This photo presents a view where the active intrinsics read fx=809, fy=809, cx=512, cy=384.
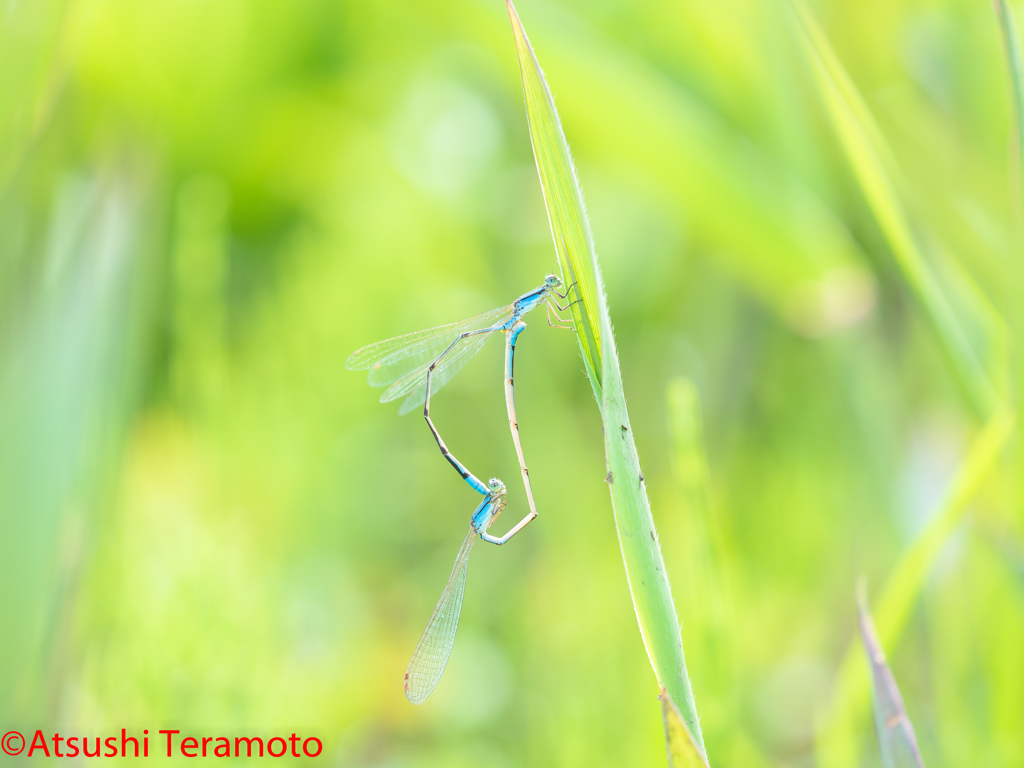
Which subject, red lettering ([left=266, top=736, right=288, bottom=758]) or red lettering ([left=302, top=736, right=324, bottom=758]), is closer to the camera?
red lettering ([left=266, top=736, right=288, bottom=758])

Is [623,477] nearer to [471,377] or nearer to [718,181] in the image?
[718,181]

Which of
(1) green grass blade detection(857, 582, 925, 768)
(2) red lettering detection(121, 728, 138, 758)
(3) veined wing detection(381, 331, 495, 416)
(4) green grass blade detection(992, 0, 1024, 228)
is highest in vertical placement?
(4) green grass blade detection(992, 0, 1024, 228)

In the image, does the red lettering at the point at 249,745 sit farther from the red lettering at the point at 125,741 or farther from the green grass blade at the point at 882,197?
the green grass blade at the point at 882,197

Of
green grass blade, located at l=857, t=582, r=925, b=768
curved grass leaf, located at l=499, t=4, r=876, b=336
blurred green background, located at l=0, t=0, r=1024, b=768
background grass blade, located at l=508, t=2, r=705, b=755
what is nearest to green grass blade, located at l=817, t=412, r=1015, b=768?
blurred green background, located at l=0, t=0, r=1024, b=768

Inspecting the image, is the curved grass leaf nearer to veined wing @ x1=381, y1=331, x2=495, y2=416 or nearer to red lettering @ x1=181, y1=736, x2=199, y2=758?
veined wing @ x1=381, y1=331, x2=495, y2=416

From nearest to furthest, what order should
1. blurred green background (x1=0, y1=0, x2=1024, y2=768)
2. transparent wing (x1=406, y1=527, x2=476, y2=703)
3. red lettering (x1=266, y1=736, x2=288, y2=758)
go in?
blurred green background (x1=0, y1=0, x2=1024, y2=768)
transparent wing (x1=406, y1=527, x2=476, y2=703)
red lettering (x1=266, y1=736, x2=288, y2=758)

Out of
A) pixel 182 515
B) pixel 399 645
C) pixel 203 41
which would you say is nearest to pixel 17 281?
pixel 182 515

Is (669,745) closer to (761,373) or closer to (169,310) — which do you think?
(761,373)

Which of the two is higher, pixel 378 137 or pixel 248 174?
pixel 378 137
